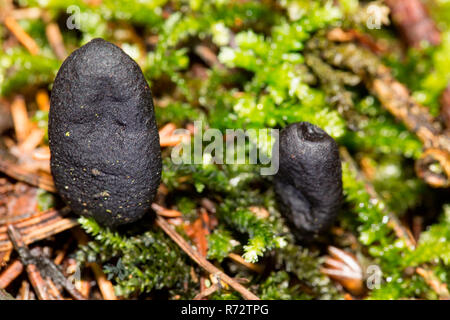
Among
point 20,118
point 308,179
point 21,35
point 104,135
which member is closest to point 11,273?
point 104,135

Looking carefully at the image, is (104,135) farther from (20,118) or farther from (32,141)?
(20,118)

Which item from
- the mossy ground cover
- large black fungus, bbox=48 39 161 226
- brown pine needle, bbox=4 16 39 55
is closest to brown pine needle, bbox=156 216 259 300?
the mossy ground cover

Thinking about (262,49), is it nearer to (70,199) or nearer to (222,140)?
(222,140)

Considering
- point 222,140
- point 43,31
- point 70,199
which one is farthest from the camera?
point 43,31

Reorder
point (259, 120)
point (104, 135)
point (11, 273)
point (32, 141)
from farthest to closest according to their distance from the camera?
1. point (32, 141)
2. point (259, 120)
3. point (11, 273)
4. point (104, 135)

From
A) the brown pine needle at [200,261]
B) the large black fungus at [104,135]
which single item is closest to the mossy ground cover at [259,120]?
the brown pine needle at [200,261]

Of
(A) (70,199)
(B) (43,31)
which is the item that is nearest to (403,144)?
(A) (70,199)
